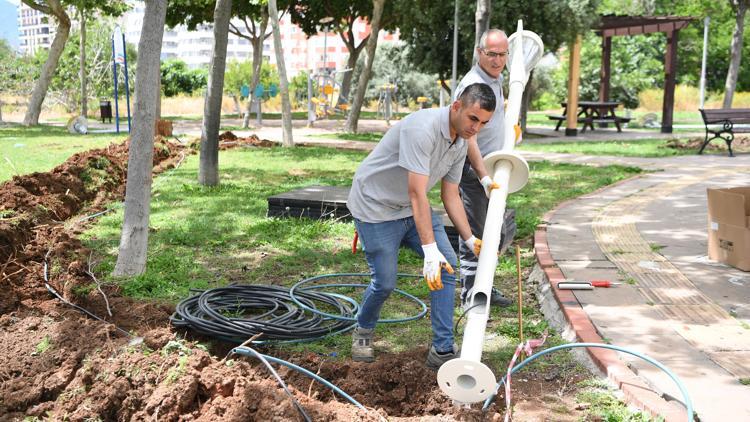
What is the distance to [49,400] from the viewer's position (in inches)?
146

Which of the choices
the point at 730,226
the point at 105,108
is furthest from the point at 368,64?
the point at 730,226

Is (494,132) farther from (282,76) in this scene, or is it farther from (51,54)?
(51,54)

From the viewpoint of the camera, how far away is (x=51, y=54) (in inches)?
913

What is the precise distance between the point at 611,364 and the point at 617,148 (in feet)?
43.9

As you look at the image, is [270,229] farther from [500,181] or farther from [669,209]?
[669,209]

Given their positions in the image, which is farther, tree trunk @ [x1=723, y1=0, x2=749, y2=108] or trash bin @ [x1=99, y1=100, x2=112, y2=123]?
trash bin @ [x1=99, y1=100, x2=112, y2=123]

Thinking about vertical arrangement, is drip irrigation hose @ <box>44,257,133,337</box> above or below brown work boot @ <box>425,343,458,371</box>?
above

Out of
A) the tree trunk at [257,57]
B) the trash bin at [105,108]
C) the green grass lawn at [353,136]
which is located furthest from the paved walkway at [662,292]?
the trash bin at [105,108]

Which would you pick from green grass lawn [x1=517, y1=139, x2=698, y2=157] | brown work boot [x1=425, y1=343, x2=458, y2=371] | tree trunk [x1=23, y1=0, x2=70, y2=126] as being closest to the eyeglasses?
brown work boot [x1=425, y1=343, x2=458, y2=371]

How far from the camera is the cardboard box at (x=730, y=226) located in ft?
19.3

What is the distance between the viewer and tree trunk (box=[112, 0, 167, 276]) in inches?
232

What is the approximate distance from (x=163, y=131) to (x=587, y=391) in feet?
50.2

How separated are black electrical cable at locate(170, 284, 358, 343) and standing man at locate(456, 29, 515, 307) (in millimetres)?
865

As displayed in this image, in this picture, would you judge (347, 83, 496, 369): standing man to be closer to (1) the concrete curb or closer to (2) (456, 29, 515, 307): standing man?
Result: (2) (456, 29, 515, 307): standing man
